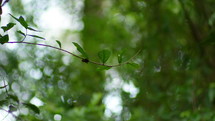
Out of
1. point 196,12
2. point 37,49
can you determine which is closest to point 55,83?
point 37,49

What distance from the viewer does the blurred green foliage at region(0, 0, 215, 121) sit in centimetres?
147

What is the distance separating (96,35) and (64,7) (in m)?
0.51

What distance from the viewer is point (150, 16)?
1977 mm

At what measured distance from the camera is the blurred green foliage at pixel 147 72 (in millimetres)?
1472

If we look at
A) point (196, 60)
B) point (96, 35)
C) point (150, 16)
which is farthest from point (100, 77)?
point (196, 60)

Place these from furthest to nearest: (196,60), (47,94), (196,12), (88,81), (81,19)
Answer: (81,19)
(88,81)
(196,12)
(196,60)
(47,94)

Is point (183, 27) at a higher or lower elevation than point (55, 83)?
higher

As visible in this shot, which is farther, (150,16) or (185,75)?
(150,16)

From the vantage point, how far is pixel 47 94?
1469 mm

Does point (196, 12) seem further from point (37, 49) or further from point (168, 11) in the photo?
point (37, 49)

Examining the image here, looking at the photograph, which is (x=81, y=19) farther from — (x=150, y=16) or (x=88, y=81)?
(x=150, y=16)

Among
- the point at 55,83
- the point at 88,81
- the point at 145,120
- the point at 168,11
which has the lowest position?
the point at 145,120

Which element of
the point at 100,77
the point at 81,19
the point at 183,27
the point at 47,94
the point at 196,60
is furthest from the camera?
the point at 81,19

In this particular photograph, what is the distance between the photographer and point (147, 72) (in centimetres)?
170
